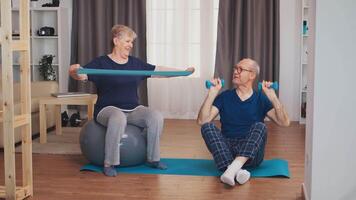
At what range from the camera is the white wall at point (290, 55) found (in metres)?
6.88

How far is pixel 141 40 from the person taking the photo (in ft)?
23.3

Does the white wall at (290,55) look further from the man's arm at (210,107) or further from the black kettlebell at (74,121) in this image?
the man's arm at (210,107)

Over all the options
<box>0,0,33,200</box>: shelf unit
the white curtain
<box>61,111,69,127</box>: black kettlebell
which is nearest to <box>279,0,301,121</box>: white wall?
the white curtain

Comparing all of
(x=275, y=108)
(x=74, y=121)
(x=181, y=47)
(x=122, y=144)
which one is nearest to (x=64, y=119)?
(x=74, y=121)

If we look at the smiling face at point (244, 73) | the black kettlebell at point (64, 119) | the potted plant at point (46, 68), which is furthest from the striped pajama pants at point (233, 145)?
the potted plant at point (46, 68)

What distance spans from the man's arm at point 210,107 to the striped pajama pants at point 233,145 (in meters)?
0.05

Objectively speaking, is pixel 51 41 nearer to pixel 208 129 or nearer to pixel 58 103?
pixel 58 103

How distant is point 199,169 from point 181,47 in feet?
10.2

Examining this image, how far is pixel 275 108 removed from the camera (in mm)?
4012

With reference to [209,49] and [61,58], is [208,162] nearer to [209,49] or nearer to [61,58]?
[209,49]

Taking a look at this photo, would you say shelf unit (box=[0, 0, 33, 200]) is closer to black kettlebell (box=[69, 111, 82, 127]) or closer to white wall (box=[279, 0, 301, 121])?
black kettlebell (box=[69, 111, 82, 127])

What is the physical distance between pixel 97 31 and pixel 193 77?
134 cm

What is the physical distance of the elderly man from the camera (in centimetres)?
395

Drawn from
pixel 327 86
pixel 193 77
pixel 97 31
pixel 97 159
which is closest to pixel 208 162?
pixel 97 159
